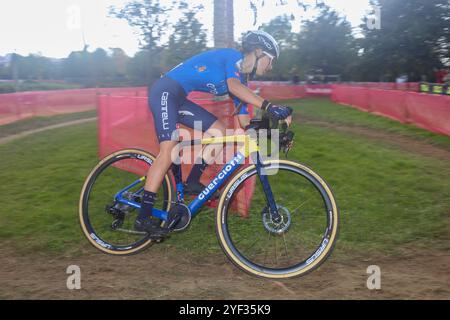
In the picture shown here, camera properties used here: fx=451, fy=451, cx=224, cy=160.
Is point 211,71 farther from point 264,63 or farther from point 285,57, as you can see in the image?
point 285,57

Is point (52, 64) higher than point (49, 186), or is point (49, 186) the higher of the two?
point (52, 64)

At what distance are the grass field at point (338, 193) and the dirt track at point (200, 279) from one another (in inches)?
11.1

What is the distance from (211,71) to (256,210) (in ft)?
5.97

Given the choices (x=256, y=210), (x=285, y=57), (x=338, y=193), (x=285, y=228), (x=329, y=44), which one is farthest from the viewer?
(x=285, y=57)

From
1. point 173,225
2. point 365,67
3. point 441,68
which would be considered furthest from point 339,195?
point 365,67

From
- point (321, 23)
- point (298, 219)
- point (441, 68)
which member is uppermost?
point (321, 23)

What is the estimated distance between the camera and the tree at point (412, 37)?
48969 millimetres

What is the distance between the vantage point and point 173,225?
415 cm

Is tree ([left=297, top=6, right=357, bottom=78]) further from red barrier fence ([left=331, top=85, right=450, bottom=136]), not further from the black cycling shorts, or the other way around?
the black cycling shorts

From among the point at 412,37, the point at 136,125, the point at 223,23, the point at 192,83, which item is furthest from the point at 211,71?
the point at 412,37

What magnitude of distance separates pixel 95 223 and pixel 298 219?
2.19 m

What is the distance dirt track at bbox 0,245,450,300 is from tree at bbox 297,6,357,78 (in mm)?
66410

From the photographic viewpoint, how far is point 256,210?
17.0 ft

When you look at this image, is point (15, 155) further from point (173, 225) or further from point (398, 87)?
point (398, 87)
